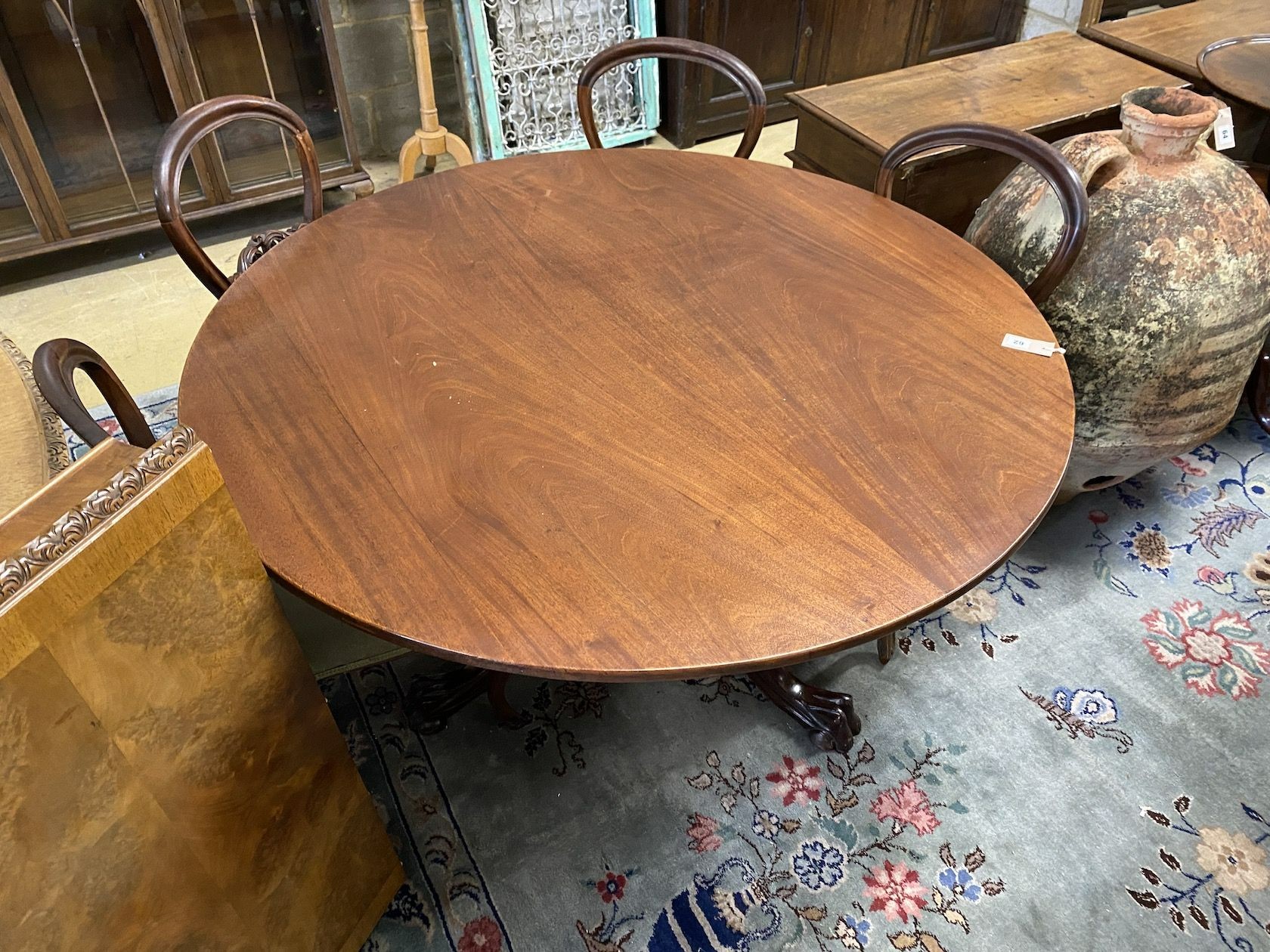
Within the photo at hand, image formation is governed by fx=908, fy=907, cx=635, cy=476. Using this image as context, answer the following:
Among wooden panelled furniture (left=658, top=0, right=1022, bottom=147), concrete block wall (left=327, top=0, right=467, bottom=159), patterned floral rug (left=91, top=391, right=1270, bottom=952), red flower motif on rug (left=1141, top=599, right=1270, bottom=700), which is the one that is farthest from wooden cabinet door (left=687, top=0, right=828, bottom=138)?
red flower motif on rug (left=1141, top=599, right=1270, bottom=700)

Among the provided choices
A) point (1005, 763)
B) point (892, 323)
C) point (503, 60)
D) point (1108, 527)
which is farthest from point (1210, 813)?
point (503, 60)

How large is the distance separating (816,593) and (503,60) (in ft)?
8.46

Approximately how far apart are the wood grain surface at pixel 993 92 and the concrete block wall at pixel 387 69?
4.55 ft

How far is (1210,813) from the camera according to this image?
144 centimetres

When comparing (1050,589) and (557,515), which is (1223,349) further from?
(557,515)

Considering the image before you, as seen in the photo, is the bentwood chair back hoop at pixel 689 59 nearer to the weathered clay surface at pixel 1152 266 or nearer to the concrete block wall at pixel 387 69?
the weathered clay surface at pixel 1152 266

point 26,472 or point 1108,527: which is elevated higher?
point 26,472

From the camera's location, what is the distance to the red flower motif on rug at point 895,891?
134 cm

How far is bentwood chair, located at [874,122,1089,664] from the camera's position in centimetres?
133

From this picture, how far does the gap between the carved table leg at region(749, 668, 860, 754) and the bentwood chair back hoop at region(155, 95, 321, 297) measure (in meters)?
1.10

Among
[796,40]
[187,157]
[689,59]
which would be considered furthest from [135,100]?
[796,40]

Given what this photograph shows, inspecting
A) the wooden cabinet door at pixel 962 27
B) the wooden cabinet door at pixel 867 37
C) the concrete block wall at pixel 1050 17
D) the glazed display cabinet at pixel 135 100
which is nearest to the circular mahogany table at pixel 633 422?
the glazed display cabinet at pixel 135 100

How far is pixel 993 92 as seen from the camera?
91.4 inches

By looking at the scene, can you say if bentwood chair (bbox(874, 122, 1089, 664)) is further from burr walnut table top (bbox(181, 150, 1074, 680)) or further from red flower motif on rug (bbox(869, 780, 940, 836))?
red flower motif on rug (bbox(869, 780, 940, 836))
